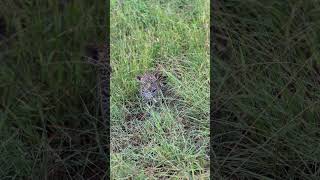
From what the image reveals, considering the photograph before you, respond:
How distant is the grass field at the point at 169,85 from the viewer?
74.0 inches

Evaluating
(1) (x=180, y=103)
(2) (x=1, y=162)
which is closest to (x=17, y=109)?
(2) (x=1, y=162)

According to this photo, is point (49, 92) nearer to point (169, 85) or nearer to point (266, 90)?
point (169, 85)

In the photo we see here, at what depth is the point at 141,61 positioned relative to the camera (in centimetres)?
197

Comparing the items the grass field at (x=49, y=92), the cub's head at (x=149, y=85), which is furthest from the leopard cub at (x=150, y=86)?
the grass field at (x=49, y=92)

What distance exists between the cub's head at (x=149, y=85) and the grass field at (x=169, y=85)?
0.07ft

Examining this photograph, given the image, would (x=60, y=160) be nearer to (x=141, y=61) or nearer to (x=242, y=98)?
(x=141, y=61)

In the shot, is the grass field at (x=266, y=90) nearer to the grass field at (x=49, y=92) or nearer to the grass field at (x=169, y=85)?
the grass field at (x=169, y=85)

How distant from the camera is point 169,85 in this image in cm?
197

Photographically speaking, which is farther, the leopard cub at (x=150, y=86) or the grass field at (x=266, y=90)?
the leopard cub at (x=150, y=86)

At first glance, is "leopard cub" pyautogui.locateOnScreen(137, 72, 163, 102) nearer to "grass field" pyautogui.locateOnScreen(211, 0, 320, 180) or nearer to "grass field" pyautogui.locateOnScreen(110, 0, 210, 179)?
"grass field" pyautogui.locateOnScreen(110, 0, 210, 179)

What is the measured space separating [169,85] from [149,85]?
0.06 meters

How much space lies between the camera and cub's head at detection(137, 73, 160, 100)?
1962 millimetres

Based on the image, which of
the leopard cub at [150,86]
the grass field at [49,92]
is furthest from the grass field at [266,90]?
the grass field at [49,92]

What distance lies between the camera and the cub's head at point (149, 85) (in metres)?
1.96
